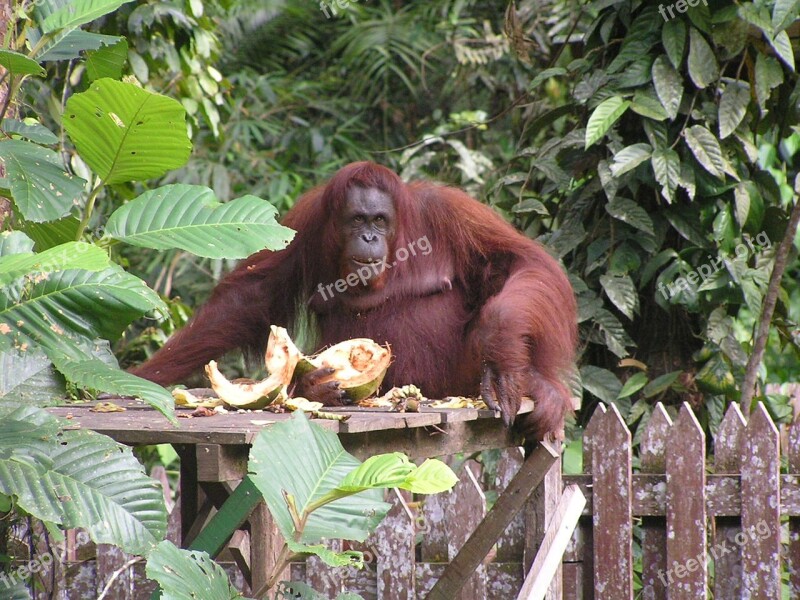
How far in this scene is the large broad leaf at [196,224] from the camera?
1.82 metres

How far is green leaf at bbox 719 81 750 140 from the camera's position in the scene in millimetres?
4125

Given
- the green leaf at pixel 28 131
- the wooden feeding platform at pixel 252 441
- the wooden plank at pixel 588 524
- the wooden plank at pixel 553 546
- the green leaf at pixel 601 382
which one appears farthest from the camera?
the green leaf at pixel 601 382

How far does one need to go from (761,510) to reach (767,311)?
41.4 inches

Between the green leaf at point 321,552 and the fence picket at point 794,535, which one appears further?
the fence picket at point 794,535

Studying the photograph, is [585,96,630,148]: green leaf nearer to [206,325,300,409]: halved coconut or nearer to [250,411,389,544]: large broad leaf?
[206,325,300,409]: halved coconut

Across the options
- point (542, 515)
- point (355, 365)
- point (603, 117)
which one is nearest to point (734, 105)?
point (603, 117)

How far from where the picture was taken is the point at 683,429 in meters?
3.29

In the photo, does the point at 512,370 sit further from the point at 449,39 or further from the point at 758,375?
the point at 449,39

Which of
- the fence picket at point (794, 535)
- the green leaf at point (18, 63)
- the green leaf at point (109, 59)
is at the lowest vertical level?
the fence picket at point (794, 535)

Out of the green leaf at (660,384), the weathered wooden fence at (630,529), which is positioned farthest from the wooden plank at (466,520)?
the green leaf at (660,384)

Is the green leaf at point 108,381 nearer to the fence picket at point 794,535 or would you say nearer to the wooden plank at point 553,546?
the wooden plank at point 553,546

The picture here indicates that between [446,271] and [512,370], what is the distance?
769mm

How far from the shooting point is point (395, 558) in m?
3.15

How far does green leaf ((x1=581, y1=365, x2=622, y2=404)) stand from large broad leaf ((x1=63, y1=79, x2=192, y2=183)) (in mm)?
2527
